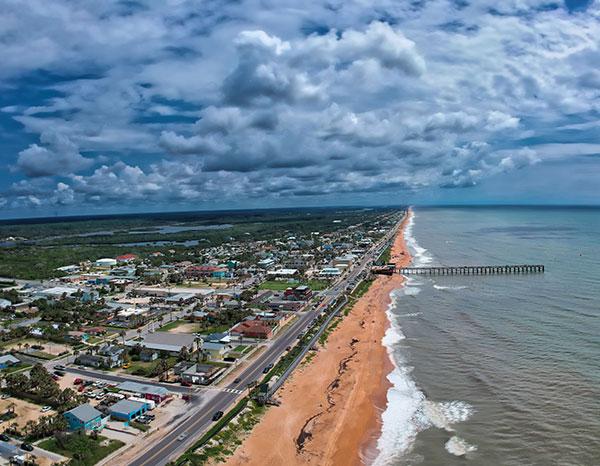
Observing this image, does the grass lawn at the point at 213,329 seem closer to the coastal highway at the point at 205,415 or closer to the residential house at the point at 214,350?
the coastal highway at the point at 205,415

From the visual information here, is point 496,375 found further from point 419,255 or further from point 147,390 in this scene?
point 419,255

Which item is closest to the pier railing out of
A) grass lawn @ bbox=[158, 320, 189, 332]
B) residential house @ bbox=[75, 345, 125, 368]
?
grass lawn @ bbox=[158, 320, 189, 332]

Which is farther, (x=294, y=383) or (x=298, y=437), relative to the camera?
(x=294, y=383)

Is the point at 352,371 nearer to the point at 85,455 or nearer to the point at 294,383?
the point at 294,383

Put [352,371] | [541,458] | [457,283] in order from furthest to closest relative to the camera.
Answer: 1. [457,283]
2. [352,371]
3. [541,458]

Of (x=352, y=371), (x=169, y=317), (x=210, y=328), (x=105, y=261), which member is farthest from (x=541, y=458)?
(x=105, y=261)

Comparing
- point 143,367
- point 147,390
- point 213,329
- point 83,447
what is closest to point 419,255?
point 213,329

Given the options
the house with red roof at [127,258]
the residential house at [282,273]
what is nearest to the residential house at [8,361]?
the residential house at [282,273]

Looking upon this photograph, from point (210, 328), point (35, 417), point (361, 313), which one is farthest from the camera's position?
point (361, 313)
